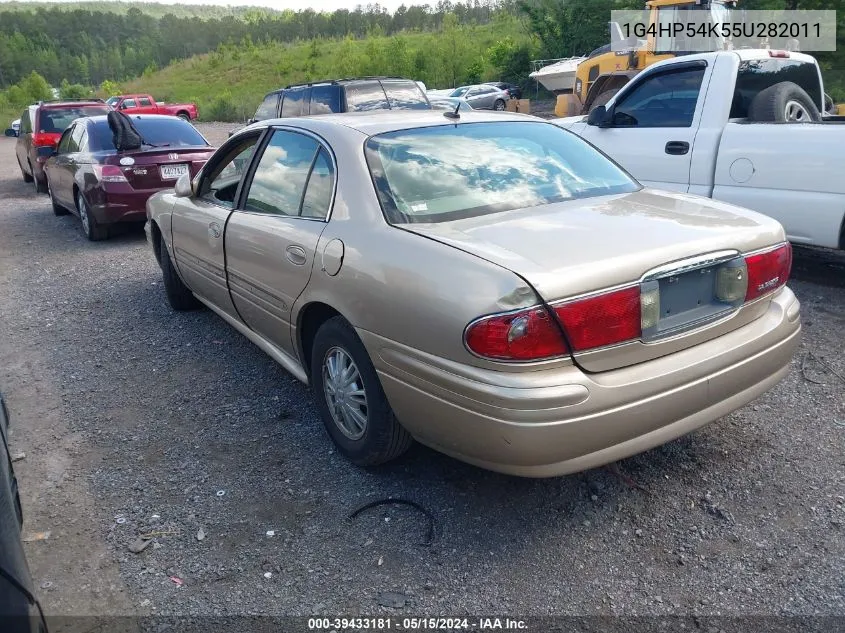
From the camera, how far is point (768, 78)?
243 inches

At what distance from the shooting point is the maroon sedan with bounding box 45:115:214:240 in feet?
27.3

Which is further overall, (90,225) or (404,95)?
(404,95)

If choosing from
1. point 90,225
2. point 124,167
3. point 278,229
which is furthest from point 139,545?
point 90,225

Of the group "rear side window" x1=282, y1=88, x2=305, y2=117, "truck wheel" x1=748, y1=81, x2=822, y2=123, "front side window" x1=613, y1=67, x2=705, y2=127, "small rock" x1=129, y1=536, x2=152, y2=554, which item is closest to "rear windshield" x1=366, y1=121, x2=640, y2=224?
"small rock" x1=129, y1=536, x2=152, y2=554

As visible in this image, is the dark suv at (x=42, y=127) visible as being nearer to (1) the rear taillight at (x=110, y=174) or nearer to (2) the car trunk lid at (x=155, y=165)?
(1) the rear taillight at (x=110, y=174)

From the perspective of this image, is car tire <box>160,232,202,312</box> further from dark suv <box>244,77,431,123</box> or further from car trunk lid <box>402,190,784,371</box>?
dark suv <box>244,77,431,123</box>

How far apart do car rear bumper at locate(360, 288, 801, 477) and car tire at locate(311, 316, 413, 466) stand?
15cm

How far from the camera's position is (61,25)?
5037 inches

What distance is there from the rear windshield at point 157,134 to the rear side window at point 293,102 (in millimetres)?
2152

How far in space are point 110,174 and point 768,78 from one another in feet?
22.9

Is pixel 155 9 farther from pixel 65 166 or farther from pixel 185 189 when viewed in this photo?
pixel 185 189

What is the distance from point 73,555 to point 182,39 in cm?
13662

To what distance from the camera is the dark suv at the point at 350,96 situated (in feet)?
34.3

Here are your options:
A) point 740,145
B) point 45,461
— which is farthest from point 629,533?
point 740,145
